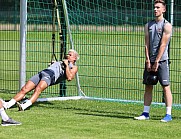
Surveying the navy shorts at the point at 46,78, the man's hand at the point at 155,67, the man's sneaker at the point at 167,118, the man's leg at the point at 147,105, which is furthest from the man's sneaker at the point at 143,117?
the navy shorts at the point at 46,78

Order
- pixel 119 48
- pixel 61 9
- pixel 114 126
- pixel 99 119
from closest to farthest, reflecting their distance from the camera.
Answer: pixel 114 126 < pixel 99 119 < pixel 61 9 < pixel 119 48

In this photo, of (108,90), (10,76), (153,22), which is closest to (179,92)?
(108,90)

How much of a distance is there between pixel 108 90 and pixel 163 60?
13.0ft

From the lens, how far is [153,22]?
37.6ft

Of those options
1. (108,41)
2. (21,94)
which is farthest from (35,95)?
(108,41)

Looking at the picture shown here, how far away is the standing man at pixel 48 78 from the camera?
1241cm

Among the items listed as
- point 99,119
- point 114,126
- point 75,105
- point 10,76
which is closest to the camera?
point 114,126

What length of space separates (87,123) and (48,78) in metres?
1.80

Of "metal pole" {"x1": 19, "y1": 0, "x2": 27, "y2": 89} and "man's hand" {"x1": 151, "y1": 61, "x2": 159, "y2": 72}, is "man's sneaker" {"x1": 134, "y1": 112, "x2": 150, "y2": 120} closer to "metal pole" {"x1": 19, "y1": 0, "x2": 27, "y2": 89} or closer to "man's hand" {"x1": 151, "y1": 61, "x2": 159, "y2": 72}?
"man's hand" {"x1": 151, "y1": 61, "x2": 159, "y2": 72}

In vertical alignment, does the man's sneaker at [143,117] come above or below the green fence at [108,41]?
below

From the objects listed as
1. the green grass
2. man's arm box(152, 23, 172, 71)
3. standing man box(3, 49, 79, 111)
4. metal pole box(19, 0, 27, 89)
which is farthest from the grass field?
man's arm box(152, 23, 172, 71)

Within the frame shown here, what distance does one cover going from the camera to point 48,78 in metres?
12.6

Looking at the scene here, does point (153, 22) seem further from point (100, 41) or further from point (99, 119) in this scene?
point (100, 41)

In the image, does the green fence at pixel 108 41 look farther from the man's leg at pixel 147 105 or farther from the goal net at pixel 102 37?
the man's leg at pixel 147 105
